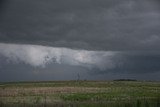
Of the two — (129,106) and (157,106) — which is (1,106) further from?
(157,106)

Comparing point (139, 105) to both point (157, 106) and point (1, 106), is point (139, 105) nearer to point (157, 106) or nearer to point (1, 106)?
point (157, 106)

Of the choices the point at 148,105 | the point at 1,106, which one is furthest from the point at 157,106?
the point at 1,106

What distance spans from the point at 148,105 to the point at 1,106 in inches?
432

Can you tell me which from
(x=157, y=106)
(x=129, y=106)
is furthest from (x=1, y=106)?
(x=157, y=106)

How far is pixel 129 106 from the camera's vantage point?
23516mm

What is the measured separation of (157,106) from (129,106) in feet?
6.56

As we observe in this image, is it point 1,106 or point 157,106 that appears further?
point 1,106

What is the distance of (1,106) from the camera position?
2459 centimetres

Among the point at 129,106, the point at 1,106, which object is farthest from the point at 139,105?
the point at 1,106

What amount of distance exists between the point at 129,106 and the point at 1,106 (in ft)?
31.6

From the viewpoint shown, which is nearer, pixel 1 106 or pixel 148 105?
pixel 148 105

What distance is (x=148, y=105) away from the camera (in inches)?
908

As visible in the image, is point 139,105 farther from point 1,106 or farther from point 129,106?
point 1,106
